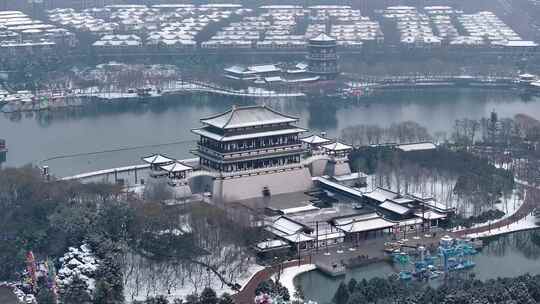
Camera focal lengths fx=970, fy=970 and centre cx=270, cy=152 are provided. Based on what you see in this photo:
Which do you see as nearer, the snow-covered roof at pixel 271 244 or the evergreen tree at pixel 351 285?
the evergreen tree at pixel 351 285

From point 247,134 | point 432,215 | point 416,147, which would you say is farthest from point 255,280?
point 416,147

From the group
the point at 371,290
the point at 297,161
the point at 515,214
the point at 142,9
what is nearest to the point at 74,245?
the point at 371,290

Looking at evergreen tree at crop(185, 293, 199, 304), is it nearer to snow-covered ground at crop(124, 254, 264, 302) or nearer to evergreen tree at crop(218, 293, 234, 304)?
evergreen tree at crop(218, 293, 234, 304)

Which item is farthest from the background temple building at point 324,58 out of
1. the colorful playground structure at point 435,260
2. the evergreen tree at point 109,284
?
the evergreen tree at point 109,284

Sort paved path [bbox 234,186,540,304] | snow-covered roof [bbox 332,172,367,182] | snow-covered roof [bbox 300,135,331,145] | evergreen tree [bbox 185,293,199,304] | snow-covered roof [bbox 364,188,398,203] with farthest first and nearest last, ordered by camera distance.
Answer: snow-covered roof [bbox 300,135,331,145] → snow-covered roof [bbox 332,172,367,182] → snow-covered roof [bbox 364,188,398,203] → paved path [bbox 234,186,540,304] → evergreen tree [bbox 185,293,199,304]

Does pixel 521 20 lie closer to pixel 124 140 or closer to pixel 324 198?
pixel 124 140

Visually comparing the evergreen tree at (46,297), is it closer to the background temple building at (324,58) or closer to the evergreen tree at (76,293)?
the evergreen tree at (76,293)

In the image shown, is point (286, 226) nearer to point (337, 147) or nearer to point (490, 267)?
point (490, 267)

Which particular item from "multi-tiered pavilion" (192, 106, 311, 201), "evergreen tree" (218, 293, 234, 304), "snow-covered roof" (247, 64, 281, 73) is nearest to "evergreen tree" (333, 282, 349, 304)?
"evergreen tree" (218, 293, 234, 304)
